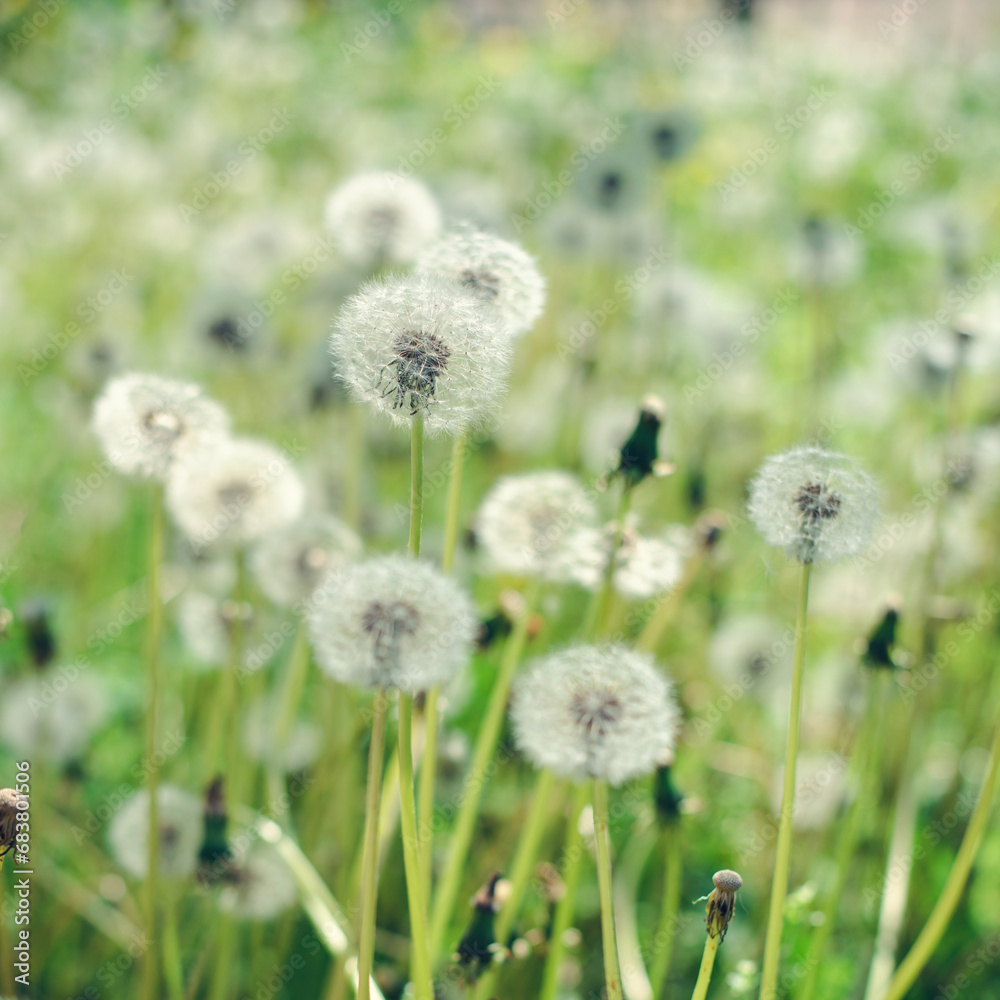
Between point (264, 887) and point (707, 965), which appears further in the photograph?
point (264, 887)

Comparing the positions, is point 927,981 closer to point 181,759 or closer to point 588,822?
point 588,822

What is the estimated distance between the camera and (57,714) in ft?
5.93

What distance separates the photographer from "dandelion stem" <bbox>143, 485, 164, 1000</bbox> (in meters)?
1.08

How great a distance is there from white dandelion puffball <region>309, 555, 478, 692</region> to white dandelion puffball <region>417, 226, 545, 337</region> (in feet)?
1.22

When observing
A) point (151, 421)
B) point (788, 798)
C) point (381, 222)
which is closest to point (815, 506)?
point (788, 798)

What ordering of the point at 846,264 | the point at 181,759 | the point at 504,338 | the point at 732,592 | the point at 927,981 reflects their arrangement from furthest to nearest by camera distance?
the point at 846,264
the point at 732,592
the point at 181,759
the point at 927,981
the point at 504,338

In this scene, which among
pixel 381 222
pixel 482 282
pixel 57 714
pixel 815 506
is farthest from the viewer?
pixel 57 714

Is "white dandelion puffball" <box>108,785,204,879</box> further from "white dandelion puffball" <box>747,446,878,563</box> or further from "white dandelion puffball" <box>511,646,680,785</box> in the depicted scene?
"white dandelion puffball" <box>747,446,878,563</box>

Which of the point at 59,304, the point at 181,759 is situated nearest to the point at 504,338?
the point at 181,759

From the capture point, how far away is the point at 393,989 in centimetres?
150

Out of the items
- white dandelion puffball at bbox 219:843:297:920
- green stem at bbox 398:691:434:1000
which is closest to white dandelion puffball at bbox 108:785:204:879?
white dandelion puffball at bbox 219:843:297:920

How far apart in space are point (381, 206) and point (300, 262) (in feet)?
6.90

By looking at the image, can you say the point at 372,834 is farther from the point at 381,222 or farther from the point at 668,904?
the point at 381,222

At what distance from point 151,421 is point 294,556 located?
1.58 ft
